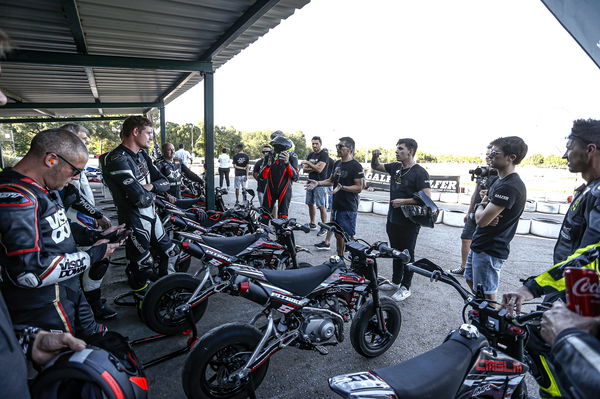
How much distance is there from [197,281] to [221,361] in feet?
3.47

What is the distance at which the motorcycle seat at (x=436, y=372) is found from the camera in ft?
4.25

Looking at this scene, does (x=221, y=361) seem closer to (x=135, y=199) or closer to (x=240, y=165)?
(x=135, y=199)

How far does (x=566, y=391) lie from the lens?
38.1 inches

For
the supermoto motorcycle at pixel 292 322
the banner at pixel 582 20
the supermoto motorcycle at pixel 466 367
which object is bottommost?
the supermoto motorcycle at pixel 292 322

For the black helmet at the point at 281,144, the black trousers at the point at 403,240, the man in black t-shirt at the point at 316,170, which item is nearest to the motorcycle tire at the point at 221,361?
the black trousers at the point at 403,240

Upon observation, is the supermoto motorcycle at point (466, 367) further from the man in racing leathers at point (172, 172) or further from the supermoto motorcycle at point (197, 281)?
the man in racing leathers at point (172, 172)

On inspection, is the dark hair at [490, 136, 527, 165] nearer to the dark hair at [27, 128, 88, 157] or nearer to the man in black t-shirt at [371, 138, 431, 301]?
the man in black t-shirt at [371, 138, 431, 301]

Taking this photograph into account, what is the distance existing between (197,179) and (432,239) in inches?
226

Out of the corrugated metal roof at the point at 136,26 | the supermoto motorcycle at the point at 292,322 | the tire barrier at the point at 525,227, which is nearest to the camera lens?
the supermoto motorcycle at the point at 292,322

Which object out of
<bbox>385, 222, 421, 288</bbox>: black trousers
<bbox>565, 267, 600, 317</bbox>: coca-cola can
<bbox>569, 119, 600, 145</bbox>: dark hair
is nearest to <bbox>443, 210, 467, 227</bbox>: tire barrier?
<bbox>385, 222, 421, 288</bbox>: black trousers

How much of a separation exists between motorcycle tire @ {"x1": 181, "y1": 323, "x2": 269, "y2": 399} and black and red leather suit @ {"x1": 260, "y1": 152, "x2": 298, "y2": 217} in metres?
3.15

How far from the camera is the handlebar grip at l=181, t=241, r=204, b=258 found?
9.11 feet

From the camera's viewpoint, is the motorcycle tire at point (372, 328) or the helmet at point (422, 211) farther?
the helmet at point (422, 211)

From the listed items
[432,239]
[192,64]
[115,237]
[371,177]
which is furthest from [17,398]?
[371,177]
